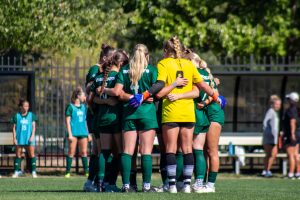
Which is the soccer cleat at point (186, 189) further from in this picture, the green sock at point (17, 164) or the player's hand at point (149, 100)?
the green sock at point (17, 164)

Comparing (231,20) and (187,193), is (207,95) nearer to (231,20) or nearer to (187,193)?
(187,193)

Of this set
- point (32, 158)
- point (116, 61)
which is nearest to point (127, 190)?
point (116, 61)

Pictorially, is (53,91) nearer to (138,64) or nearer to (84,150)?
(84,150)

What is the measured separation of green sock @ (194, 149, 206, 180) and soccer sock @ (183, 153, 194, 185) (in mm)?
267

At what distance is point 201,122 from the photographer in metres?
14.6

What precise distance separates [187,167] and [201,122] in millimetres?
702

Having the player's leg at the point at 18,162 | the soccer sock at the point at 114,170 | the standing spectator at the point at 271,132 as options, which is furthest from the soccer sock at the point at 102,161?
the standing spectator at the point at 271,132

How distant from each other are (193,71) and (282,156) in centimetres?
1179

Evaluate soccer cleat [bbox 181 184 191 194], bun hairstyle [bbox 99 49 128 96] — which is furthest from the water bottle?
bun hairstyle [bbox 99 49 128 96]

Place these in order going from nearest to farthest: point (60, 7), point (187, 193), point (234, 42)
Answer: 1. point (187, 193)
2. point (60, 7)
3. point (234, 42)

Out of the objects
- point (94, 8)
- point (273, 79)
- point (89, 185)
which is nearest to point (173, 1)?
point (94, 8)

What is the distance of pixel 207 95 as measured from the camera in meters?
14.8

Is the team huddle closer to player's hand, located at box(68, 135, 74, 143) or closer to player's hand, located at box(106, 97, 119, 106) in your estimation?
player's hand, located at box(106, 97, 119, 106)

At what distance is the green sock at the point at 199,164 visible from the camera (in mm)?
14508
